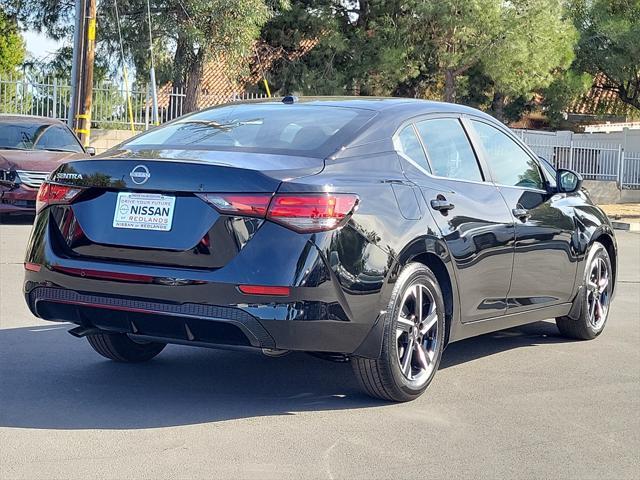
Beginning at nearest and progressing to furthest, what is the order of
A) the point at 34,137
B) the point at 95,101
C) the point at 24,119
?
1. the point at 34,137
2. the point at 24,119
3. the point at 95,101

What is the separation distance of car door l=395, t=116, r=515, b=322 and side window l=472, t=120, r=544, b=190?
0.22 meters

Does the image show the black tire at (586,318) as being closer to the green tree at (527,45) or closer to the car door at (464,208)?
the car door at (464,208)

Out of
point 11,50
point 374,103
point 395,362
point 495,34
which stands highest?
point 495,34

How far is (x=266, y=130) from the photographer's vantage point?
18.4ft

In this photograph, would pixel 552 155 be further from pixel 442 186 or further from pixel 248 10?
pixel 442 186

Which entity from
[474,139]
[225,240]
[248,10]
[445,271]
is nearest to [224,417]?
[225,240]

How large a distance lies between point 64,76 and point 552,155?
13.9m

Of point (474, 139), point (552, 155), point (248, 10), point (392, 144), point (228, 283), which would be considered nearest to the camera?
point (228, 283)

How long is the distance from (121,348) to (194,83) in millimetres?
20250

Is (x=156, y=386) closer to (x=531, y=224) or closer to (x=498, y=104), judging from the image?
(x=531, y=224)

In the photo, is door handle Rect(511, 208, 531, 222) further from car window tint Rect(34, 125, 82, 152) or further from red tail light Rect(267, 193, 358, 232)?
car window tint Rect(34, 125, 82, 152)

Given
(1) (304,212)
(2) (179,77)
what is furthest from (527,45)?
(1) (304,212)

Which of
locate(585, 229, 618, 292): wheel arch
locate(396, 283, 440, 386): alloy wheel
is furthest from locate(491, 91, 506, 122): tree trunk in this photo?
locate(396, 283, 440, 386): alloy wheel

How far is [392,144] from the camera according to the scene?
18.4ft
